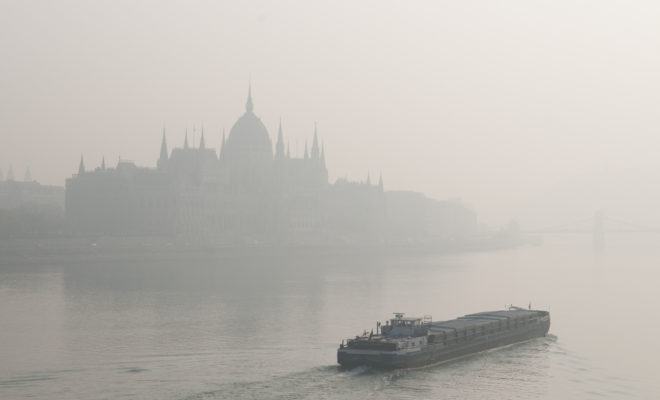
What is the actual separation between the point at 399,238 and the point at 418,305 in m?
121

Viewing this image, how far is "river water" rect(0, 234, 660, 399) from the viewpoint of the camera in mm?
28031

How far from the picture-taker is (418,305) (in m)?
53.4

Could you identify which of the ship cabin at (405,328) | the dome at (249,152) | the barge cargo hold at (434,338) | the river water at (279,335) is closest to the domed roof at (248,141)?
the dome at (249,152)

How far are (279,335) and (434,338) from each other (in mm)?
8477

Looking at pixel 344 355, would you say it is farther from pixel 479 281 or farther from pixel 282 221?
pixel 282 221

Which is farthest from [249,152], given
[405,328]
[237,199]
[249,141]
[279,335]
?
[405,328]

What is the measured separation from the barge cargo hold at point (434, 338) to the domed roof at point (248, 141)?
404 feet

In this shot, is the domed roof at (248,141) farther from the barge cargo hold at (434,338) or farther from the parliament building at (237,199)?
the barge cargo hold at (434,338)

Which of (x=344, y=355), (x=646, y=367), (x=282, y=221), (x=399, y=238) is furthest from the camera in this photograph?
(x=399, y=238)

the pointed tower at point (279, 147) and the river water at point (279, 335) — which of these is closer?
the river water at point (279, 335)

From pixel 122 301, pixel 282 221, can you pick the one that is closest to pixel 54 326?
pixel 122 301

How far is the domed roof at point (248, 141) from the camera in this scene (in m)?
162

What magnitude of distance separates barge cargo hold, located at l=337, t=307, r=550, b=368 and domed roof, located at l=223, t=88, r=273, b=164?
4848 inches

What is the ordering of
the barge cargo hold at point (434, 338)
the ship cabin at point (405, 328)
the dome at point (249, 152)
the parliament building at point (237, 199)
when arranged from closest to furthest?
1. the barge cargo hold at point (434, 338)
2. the ship cabin at point (405, 328)
3. the parliament building at point (237, 199)
4. the dome at point (249, 152)
